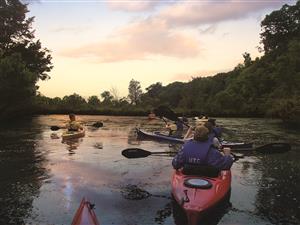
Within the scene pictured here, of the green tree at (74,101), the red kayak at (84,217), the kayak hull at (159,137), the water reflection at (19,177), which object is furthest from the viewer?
the green tree at (74,101)

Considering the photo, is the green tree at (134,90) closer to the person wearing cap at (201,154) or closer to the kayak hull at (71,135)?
the kayak hull at (71,135)

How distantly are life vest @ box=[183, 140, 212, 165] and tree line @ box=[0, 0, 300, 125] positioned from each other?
3006 centimetres

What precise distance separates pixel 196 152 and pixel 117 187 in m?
3.37

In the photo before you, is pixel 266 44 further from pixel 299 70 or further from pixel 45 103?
pixel 45 103

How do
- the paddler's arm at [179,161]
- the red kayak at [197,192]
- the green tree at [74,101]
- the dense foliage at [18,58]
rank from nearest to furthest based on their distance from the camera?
the red kayak at [197,192]
the paddler's arm at [179,161]
the dense foliage at [18,58]
the green tree at [74,101]

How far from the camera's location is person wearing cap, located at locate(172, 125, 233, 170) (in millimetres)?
9727

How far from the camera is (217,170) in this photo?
31.6ft

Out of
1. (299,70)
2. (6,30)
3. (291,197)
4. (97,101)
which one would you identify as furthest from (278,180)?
(97,101)

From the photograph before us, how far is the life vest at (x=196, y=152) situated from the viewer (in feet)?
31.9

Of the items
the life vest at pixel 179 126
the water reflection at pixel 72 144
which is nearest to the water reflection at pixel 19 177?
the water reflection at pixel 72 144

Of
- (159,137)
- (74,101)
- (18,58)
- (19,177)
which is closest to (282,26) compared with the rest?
(74,101)

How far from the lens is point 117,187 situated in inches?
481

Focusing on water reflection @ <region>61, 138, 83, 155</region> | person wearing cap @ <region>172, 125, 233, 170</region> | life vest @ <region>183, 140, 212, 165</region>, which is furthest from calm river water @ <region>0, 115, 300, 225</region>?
life vest @ <region>183, 140, 212, 165</region>

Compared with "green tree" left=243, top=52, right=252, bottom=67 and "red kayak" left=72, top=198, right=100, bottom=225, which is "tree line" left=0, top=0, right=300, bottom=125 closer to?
"green tree" left=243, top=52, right=252, bottom=67
